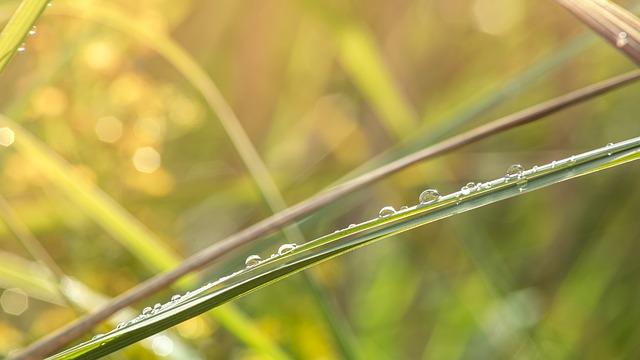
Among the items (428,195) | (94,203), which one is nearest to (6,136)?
(94,203)

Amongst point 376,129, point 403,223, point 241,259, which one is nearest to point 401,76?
point 376,129

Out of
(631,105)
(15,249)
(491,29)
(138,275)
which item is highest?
(491,29)

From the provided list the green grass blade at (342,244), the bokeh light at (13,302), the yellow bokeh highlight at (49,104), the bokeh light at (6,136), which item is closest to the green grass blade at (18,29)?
the green grass blade at (342,244)

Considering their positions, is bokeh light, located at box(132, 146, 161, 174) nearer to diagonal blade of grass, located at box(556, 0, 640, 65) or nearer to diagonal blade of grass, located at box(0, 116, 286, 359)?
diagonal blade of grass, located at box(0, 116, 286, 359)

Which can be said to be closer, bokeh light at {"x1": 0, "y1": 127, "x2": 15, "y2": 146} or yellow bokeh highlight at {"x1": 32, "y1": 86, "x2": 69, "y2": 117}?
bokeh light at {"x1": 0, "y1": 127, "x2": 15, "y2": 146}

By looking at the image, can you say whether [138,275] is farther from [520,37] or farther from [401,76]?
Result: [520,37]

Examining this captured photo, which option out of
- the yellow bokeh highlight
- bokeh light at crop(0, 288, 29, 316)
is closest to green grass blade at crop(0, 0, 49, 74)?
the yellow bokeh highlight
